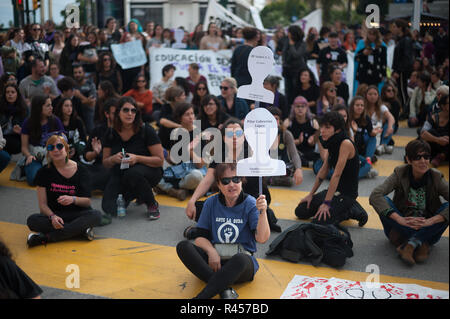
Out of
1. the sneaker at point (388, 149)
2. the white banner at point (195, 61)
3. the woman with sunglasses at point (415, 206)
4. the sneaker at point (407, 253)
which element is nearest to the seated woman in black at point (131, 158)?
the woman with sunglasses at point (415, 206)

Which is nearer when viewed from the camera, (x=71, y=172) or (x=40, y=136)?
(x=71, y=172)

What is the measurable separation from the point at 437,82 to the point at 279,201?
16.7 feet

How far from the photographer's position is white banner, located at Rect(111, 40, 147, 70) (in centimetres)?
1120

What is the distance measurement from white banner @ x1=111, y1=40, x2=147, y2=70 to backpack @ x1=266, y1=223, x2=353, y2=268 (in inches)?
294

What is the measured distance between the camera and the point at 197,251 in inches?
159

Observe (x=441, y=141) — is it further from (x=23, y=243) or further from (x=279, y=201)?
(x=23, y=243)

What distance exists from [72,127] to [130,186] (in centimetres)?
140

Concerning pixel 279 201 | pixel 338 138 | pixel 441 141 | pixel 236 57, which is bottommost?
pixel 279 201

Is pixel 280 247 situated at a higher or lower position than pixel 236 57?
lower

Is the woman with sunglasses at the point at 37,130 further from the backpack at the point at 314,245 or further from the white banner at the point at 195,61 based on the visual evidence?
the white banner at the point at 195,61

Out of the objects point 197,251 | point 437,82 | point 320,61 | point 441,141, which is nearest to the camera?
point 197,251

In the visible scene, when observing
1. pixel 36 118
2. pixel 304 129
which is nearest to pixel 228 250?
pixel 36 118

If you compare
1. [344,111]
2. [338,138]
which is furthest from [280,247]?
[344,111]
